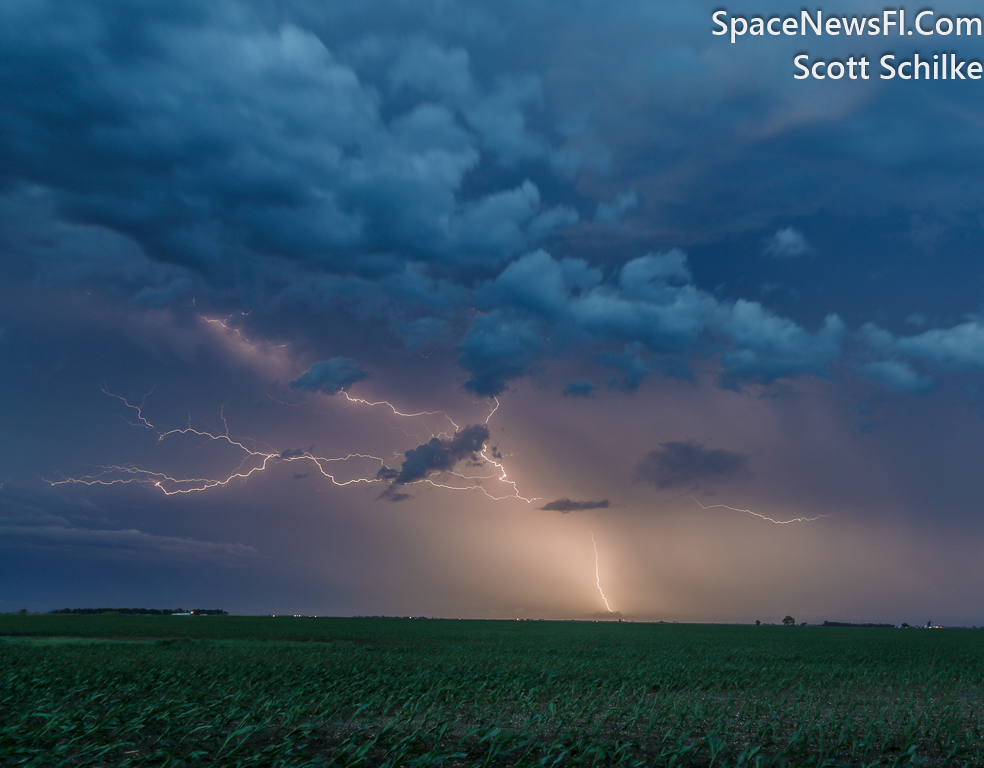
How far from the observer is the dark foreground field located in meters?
11.4

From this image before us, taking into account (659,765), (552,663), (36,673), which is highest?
(659,765)

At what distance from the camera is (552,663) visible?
30.4m

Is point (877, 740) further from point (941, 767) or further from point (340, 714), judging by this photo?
point (340, 714)

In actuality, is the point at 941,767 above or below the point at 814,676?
above

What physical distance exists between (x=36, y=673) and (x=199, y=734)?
11.7m

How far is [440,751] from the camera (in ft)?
38.3

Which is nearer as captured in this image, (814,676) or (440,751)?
(440,751)

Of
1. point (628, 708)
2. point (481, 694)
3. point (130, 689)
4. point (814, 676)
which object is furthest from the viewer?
point (814, 676)

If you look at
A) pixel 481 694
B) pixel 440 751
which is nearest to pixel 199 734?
pixel 440 751

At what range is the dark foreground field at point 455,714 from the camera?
37.5 ft

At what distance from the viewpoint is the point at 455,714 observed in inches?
610

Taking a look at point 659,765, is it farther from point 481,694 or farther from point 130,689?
point 130,689

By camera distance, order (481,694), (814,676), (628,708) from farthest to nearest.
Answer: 1. (814,676)
2. (481,694)
3. (628,708)

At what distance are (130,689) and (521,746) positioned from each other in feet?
42.4
